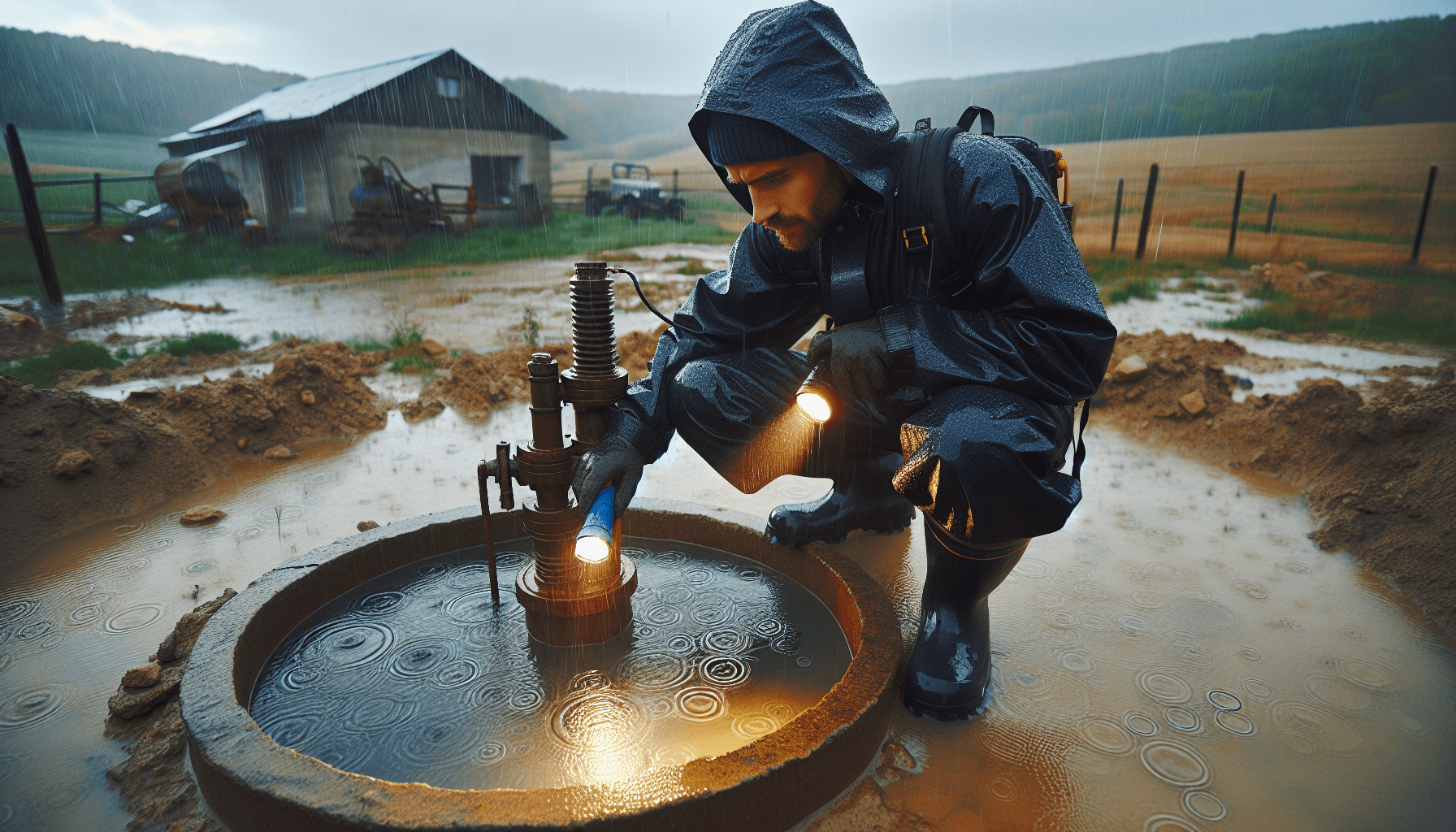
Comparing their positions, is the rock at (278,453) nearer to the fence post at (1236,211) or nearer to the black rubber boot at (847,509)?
the black rubber boot at (847,509)

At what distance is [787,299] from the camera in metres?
2.33

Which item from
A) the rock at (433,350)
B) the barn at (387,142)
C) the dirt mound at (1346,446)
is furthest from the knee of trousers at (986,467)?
the barn at (387,142)

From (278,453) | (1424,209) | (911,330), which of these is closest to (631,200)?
(1424,209)

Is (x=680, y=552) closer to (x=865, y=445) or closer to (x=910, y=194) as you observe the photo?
(x=865, y=445)

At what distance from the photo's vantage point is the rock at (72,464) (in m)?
3.08

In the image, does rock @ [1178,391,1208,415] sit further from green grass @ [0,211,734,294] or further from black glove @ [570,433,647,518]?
green grass @ [0,211,734,294]

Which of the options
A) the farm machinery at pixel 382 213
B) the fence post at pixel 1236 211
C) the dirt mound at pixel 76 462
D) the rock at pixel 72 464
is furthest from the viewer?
the farm machinery at pixel 382 213

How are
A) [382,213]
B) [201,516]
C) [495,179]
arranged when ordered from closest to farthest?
[201,516] → [382,213] → [495,179]

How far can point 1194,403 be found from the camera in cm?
440

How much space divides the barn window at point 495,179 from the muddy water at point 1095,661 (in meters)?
14.9

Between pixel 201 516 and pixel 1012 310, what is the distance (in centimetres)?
330

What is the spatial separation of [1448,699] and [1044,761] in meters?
1.28

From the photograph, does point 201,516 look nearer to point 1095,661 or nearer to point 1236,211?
point 1095,661

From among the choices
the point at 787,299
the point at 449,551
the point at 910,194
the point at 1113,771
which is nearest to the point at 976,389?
the point at 910,194
